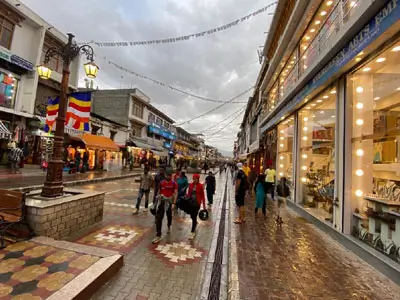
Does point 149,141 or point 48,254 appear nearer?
point 48,254

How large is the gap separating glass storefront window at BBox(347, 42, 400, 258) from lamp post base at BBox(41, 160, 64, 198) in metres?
7.68

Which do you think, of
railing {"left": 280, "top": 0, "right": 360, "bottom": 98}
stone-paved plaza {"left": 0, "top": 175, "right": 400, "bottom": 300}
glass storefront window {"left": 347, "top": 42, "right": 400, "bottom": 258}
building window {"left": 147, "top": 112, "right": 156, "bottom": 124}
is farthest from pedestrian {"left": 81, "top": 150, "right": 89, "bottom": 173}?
glass storefront window {"left": 347, "top": 42, "right": 400, "bottom": 258}

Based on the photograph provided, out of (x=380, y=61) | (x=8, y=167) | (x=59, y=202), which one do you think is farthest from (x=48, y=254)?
(x=8, y=167)

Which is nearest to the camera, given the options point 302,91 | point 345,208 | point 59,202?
point 59,202

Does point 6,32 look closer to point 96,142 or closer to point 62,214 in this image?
point 96,142

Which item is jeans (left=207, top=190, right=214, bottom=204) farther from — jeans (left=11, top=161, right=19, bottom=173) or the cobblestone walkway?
jeans (left=11, top=161, right=19, bottom=173)

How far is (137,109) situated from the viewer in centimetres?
3378

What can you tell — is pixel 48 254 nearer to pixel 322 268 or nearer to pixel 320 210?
pixel 322 268

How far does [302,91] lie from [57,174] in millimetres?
9125

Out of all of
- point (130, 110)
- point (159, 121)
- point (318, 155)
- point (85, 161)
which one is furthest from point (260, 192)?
point (159, 121)

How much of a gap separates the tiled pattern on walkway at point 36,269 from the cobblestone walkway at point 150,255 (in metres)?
0.61

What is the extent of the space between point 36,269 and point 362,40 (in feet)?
25.5

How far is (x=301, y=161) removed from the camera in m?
10.9

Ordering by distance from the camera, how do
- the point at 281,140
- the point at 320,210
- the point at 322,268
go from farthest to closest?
the point at 281,140, the point at 320,210, the point at 322,268
